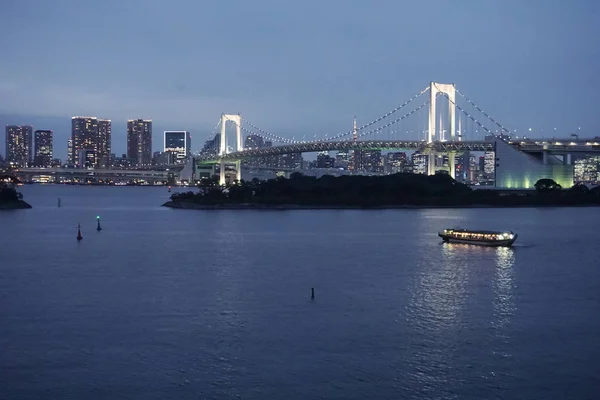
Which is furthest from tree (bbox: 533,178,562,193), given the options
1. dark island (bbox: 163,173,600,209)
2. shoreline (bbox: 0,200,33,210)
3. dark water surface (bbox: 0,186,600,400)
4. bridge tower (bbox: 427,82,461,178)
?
shoreline (bbox: 0,200,33,210)

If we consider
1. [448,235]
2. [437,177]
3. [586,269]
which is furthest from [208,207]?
[586,269]

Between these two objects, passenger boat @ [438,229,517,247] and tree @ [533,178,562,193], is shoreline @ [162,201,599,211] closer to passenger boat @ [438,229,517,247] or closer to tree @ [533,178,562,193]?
tree @ [533,178,562,193]

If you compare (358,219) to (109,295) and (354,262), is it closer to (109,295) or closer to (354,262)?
(354,262)

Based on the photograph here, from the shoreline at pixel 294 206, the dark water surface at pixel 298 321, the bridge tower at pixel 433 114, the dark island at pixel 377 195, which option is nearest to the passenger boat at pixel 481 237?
the dark water surface at pixel 298 321

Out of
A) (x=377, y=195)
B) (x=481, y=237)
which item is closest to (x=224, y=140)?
(x=377, y=195)

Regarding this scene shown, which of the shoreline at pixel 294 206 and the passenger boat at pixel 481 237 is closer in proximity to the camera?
the passenger boat at pixel 481 237

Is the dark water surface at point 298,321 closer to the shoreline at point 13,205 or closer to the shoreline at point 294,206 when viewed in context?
the shoreline at point 13,205
